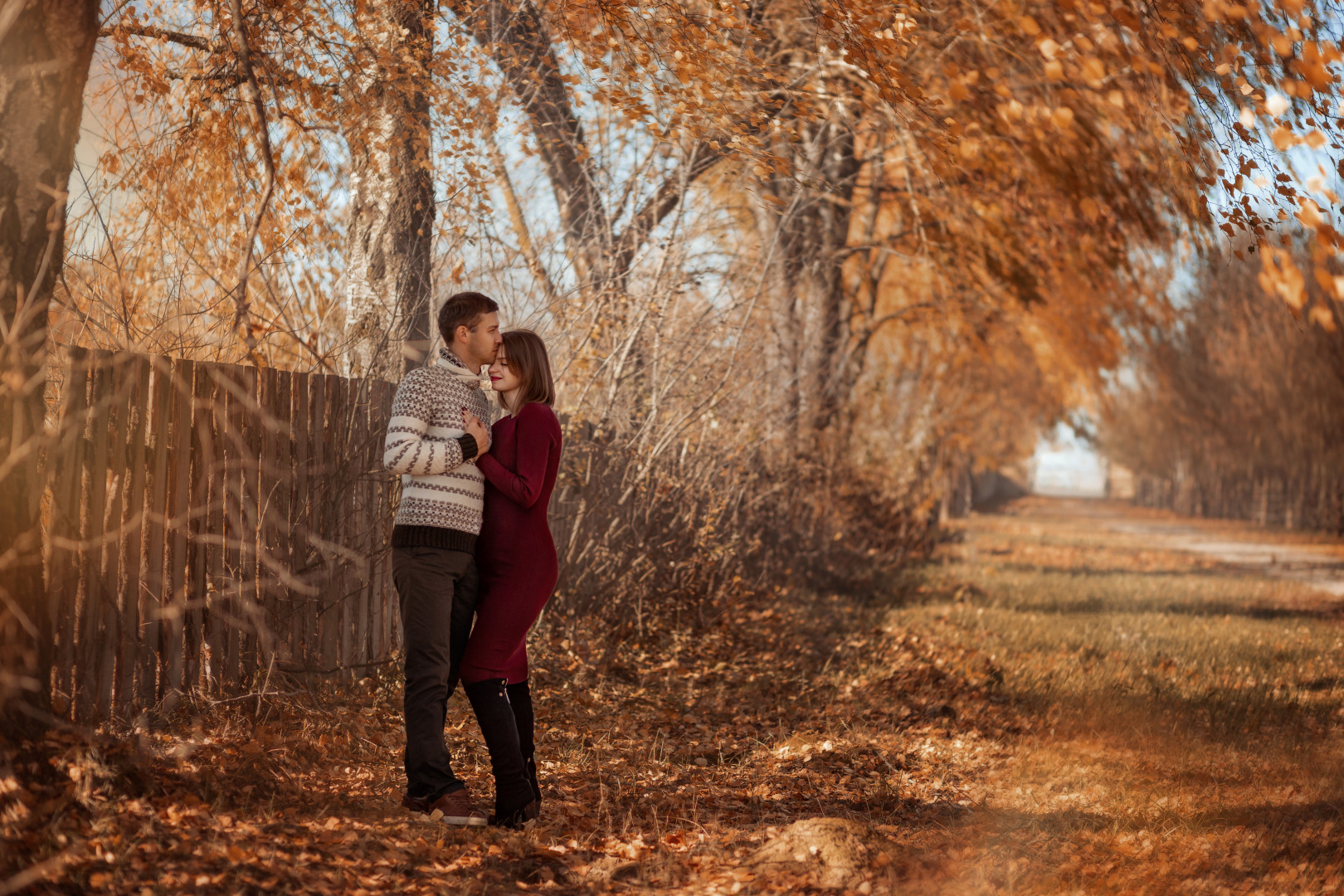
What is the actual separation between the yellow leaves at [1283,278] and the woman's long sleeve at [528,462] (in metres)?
2.66

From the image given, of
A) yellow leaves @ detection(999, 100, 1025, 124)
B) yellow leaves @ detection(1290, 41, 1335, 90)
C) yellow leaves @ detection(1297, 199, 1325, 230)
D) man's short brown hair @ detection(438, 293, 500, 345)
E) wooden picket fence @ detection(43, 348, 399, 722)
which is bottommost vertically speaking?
wooden picket fence @ detection(43, 348, 399, 722)

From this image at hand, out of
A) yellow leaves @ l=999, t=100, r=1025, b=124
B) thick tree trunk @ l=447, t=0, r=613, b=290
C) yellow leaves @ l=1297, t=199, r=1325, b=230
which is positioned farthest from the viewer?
thick tree trunk @ l=447, t=0, r=613, b=290

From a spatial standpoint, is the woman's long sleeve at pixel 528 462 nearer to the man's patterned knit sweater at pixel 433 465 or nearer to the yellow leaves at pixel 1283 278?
the man's patterned knit sweater at pixel 433 465

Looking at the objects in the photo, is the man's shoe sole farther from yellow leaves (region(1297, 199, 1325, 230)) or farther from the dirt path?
yellow leaves (region(1297, 199, 1325, 230))

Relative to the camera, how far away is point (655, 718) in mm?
6227

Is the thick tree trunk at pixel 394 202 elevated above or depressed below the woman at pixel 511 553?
above

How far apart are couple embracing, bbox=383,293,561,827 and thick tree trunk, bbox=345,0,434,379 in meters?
2.17

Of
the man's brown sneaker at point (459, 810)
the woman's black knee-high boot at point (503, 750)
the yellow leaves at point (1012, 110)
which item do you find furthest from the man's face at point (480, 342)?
the yellow leaves at point (1012, 110)

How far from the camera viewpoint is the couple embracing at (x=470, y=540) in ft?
12.6

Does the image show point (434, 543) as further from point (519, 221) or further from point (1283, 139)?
point (519, 221)

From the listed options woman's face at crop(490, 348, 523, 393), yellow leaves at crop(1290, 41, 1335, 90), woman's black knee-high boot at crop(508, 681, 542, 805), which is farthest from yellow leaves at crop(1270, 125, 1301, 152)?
woman's black knee-high boot at crop(508, 681, 542, 805)

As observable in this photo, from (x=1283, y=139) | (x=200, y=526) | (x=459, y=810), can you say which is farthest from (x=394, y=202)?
(x=1283, y=139)

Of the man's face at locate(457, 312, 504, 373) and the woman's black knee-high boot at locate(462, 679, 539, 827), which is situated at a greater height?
the man's face at locate(457, 312, 504, 373)

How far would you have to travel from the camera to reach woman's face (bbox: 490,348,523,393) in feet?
13.3
